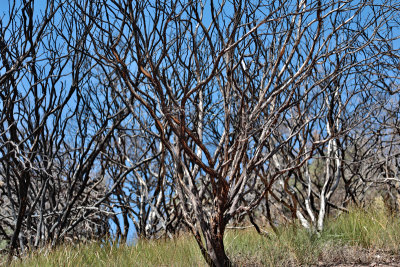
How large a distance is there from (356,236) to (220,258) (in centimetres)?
235

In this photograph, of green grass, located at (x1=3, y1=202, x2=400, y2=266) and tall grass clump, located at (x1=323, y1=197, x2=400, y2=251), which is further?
tall grass clump, located at (x1=323, y1=197, x2=400, y2=251)

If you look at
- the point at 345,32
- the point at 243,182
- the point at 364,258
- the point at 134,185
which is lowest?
the point at 364,258

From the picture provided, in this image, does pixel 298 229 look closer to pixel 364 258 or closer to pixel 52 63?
pixel 364 258

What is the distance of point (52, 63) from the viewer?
6402mm

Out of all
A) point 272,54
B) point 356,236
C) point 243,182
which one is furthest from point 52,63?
point 356,236

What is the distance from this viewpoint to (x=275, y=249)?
4793 mm

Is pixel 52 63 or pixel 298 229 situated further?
pixel 52 63

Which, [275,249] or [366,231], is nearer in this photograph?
[275,249]

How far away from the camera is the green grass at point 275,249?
457 centimetres

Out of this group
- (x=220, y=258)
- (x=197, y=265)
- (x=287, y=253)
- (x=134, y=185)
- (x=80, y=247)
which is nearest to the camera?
(x=220, y=258)

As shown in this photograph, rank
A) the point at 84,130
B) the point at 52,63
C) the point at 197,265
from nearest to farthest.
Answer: the point at 197,265
the point at 52,63
the point at 84,130

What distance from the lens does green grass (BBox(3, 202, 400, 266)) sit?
4.57 metres

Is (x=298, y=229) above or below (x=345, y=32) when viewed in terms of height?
below

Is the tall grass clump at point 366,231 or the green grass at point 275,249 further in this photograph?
the tall grass clump at point 366,231
